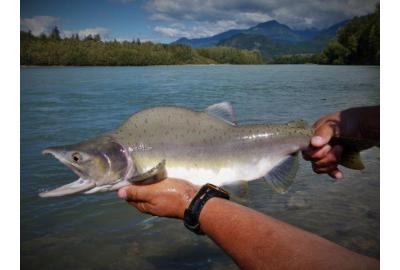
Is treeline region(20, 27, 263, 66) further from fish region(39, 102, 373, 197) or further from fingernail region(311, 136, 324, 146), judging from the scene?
fingernail region(311, 136, 324, 146)

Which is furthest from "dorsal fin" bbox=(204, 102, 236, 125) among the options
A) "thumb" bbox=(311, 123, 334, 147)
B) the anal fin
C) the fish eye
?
the fish eye

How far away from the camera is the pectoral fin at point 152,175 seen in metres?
1.37

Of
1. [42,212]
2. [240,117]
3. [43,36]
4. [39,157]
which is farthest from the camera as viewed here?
[240,117]

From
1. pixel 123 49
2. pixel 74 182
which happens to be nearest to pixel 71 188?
pixel 74 182

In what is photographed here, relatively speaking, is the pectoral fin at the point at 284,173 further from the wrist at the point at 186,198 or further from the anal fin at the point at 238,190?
the wrist at the point at 186,198

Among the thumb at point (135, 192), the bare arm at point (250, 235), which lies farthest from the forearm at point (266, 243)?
the thumb at point (135, 192)

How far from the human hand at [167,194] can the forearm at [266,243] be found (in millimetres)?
106

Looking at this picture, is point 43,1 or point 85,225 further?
point 85,225
